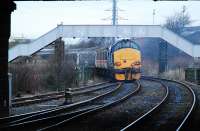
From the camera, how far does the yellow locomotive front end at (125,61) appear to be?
34.6 meters

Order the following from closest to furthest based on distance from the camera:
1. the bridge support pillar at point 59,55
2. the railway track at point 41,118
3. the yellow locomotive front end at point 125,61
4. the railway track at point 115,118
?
the railway track at point 41,118 < the railway track at point 115,118 < the bridge support pillar at point 59,55 < the yellow locomotive front end at point 125,61

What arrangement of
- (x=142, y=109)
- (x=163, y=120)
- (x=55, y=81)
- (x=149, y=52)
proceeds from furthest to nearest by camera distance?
(x=149, y=52) → (x=55, y=81) → (x=142, y=109) → (x=163, y=120)

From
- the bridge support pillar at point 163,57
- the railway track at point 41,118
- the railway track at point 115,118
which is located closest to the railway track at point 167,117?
the railway track at point 115,118

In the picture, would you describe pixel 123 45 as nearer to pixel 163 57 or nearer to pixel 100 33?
pixel 100 33

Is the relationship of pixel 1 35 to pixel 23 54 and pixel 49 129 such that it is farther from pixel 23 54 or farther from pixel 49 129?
pixel 23 54

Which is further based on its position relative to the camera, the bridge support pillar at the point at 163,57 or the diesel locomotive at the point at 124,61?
the bridge support pillar at the point at 163,57

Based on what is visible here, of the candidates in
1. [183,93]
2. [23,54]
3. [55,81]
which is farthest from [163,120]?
[23,54]

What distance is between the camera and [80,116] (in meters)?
15.5

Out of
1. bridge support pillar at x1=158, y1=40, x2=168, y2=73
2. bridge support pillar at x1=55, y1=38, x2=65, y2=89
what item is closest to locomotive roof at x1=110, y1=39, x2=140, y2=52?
bridge support pillar at x1=55, y1=38, x2=65, y2=89

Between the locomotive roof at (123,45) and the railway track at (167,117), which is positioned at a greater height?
the locomotive roof at (123,45)

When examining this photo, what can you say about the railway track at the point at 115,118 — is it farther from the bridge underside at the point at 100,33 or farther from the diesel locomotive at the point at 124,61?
the bridge underside at the point at 100,33

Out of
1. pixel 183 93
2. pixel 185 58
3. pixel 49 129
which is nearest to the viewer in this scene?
pixel 49 129

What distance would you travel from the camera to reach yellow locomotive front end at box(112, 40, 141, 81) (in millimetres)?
34625

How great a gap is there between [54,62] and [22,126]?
73.4 ft
